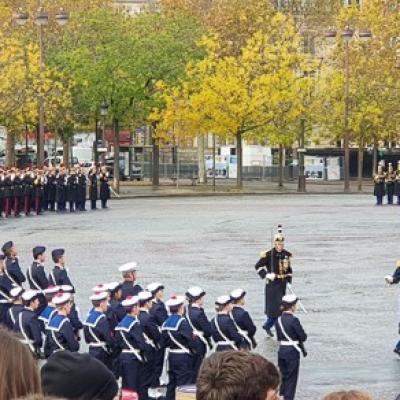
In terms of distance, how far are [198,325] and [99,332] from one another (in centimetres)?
115

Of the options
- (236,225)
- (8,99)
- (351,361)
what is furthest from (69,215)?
(351,361)

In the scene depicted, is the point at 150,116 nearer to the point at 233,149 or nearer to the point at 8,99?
the point at 8,99

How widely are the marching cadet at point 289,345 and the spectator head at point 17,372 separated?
10446 millimetres

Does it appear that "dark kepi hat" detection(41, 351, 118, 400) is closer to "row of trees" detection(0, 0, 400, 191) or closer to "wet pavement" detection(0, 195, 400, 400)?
"wet pavement" detection(0, 195, 400, 400)

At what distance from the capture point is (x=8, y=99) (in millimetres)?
54375

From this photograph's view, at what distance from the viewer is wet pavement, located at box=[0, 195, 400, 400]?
16922 millimetres

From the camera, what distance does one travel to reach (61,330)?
14531 millimetres

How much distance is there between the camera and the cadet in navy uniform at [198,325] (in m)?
14.8

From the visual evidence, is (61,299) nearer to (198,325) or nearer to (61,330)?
(61,330)

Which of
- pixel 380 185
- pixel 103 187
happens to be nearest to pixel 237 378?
pixel 103 187

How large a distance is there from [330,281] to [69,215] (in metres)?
20.7

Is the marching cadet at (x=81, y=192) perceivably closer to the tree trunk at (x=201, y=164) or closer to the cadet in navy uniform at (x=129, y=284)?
the tree trunk at (x=201, y=164)

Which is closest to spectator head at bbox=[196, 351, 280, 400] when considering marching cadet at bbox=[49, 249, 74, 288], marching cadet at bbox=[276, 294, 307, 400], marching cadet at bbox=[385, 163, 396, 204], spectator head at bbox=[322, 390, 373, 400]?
spectator head at bbox=[322, 390, 373, 400]

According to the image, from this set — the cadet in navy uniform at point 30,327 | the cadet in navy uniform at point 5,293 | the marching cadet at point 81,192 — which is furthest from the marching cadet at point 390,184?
the cadet in navy uniform at point 30,327
